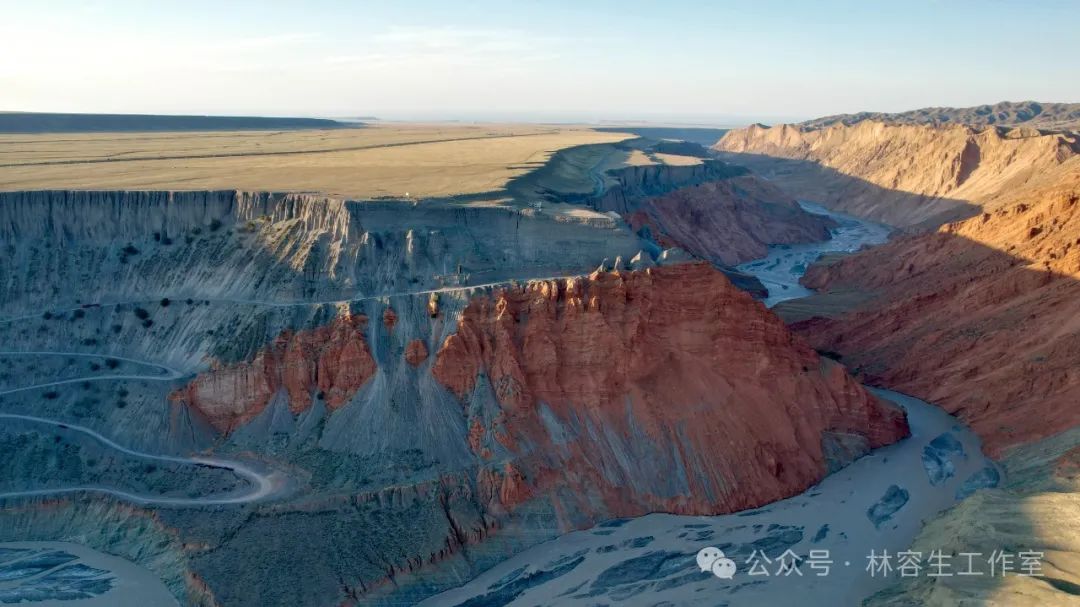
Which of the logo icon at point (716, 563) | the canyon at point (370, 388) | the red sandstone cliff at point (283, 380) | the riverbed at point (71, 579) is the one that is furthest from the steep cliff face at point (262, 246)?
the logo icon at point (716, 563)

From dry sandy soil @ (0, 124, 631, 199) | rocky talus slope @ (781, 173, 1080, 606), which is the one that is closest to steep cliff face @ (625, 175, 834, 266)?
dry sandy soil @ (0, 124, 631, 199)

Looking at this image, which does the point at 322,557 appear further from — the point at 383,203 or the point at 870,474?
the point at 870,474

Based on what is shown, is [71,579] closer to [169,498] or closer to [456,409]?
[169,498]

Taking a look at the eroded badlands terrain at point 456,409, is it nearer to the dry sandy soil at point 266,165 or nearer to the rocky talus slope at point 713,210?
the dry sandy soil at point 266,165

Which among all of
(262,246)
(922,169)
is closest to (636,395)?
(262,246)

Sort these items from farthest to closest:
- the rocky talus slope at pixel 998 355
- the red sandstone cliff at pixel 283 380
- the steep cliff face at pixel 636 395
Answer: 1. the red sandstone cliff at pixel 283 380
2. the steep cliff face at pixel 636 395
3. the rocky talus slope at pixel 998 355

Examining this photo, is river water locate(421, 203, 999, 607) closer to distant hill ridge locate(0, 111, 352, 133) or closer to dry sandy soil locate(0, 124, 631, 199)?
dry sandy soil locate(0, 124, 631, 199)

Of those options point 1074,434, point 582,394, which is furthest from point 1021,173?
point 582,394
